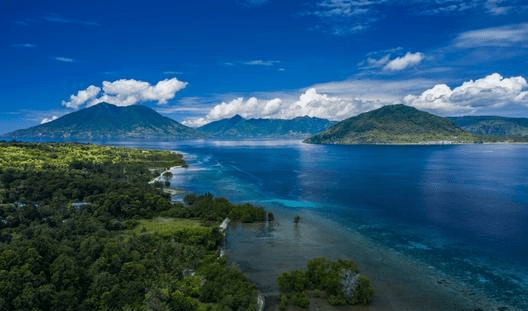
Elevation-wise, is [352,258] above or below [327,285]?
below

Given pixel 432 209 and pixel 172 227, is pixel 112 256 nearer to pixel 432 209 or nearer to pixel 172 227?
pixel 172 227

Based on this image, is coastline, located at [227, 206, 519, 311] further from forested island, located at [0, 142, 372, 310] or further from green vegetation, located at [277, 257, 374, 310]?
forested island, located at [0, 142, 372, 310]

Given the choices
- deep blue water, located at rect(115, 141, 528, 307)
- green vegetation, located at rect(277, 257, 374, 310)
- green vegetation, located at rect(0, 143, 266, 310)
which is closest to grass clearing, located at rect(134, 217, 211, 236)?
green vegetation, located at rect(0, 143, 266, 310)

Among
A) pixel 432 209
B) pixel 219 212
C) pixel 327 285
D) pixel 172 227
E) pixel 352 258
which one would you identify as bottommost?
pixel 352 258

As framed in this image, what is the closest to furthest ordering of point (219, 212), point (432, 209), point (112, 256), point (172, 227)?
point (112, 256)
point (172, 227)
point (219, 212)
point (432, 209)

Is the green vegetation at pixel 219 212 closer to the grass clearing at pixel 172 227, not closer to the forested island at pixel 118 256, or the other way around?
the forested island at pixel 118 256

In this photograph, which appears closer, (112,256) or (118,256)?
(112,256)

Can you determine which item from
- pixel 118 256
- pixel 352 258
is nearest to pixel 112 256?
pixel 118 256
